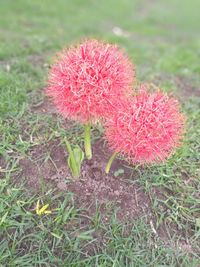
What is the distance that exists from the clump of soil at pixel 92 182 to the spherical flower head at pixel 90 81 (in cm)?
57

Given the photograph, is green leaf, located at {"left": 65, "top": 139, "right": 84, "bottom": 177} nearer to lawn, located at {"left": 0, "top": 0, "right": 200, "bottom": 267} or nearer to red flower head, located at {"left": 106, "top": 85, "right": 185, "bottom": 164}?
lawn, located at {"left": 0, "top": 0, "right": 200, "bottom": 267}

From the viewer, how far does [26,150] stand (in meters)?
3.23

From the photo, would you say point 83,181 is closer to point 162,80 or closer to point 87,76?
point 87,76

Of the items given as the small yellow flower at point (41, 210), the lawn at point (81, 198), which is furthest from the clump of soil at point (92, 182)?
the small yellow flower at point (41, 210)

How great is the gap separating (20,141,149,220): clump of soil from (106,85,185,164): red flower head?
42cm

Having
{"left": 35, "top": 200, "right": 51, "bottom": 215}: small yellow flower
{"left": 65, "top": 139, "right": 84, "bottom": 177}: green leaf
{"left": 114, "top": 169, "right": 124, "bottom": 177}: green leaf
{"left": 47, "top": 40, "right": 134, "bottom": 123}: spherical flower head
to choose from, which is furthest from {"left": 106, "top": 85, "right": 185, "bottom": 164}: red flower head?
{"left": 35, "top": 200, "right": 51, "bottom": 215}: small yellow flower

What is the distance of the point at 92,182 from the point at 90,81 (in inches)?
34.9

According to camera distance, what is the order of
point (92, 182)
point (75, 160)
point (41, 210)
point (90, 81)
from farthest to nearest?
point (92, 182) → point (75, 160) → point (41, 210) → point (90, 81)

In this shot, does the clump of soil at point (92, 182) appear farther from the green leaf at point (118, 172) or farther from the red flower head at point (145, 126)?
the red flower head at point (145, 126)

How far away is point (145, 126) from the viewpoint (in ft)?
8.19

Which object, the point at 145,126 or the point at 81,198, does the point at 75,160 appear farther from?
the point at 145,126

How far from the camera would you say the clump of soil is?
2.93 m

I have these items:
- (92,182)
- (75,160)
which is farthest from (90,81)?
(92,182)

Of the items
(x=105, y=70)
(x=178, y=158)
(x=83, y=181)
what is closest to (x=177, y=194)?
(x=178, y=158)
